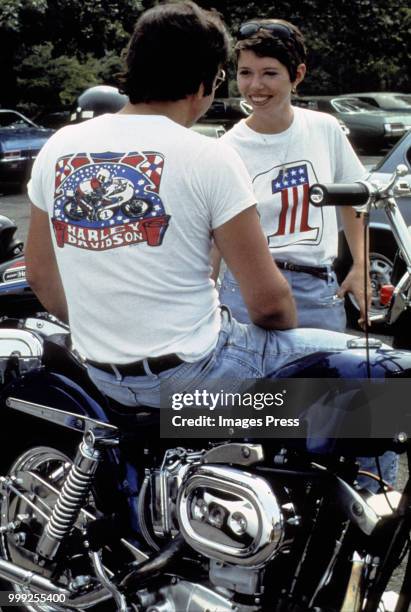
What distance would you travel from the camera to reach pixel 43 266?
3.24 m

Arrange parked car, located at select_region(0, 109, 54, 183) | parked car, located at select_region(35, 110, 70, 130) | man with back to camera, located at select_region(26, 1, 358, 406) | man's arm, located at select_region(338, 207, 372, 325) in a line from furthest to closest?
parked car, located at select_region(35, 110, 70, 130) → parked car, located at select_region(0, 109, 54, 183) → man's arm, located at select_region(338, 207, 372, 325) → man with back to camera, located at select_region(26, 1, 358, 406)

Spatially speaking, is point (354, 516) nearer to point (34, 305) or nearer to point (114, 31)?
point (34, 305)

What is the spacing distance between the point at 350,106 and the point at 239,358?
2523 centimetres

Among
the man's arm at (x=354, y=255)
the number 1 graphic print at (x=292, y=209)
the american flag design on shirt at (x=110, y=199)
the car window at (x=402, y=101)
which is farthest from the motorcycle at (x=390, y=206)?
the car window at (x=402, y=101)

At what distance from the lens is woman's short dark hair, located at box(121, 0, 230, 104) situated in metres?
2.78

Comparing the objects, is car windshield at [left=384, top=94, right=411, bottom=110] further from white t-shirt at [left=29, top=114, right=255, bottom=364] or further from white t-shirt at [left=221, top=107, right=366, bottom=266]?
white t-shirt at [left=29, top=114, right=255, bottom=364]

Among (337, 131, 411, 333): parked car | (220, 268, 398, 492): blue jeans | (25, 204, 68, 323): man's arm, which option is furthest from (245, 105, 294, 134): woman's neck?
(337, 131, 411, 333): parked car

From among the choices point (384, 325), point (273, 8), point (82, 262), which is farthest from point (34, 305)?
point (273, 8)

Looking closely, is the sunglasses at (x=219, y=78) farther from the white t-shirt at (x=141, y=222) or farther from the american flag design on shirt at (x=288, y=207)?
the american flag design on shirt at (x=288, y=207)

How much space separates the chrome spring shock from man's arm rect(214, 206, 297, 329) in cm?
67

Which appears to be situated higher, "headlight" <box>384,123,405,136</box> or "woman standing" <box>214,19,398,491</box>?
"woman standing" <box>214,19,398,491</box>

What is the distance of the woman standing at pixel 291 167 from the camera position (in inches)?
148

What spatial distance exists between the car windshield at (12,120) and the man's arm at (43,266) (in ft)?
56.9

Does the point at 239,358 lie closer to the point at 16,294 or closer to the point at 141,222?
the point at 141,222
